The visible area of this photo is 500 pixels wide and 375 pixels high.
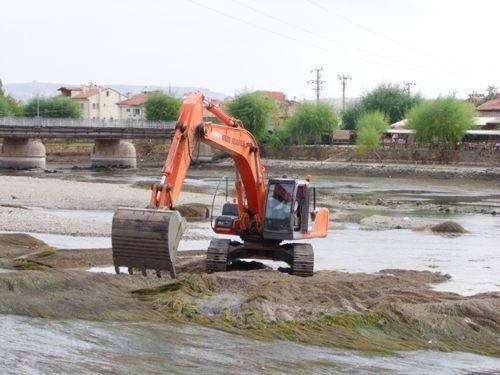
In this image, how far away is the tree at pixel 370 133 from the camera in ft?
367

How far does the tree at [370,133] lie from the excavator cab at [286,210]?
8939 cm

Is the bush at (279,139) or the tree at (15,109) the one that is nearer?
the bush at (279,139)

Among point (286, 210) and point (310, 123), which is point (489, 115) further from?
point (286, 210)

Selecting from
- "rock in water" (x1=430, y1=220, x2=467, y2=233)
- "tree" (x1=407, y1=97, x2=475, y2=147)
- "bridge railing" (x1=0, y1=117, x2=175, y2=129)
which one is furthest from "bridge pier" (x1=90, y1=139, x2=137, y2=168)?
"rock in water" (x1=430, y1=220, x2=467, y2=233)

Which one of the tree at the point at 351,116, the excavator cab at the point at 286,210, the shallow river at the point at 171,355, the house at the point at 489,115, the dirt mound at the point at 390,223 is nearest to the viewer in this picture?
the shallow river at the point at 171,355

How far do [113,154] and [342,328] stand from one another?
94004 mm

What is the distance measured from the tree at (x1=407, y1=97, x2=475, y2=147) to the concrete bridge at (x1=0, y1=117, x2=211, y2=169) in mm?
25003

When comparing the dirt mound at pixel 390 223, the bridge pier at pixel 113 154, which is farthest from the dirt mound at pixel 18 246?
the bridge pier at pixel 113 154

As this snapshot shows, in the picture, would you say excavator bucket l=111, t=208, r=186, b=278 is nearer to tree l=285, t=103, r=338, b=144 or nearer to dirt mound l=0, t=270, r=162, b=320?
dirt mound l=0, t=270, r=162, b=320

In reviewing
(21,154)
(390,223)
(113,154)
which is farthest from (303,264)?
(113,154)

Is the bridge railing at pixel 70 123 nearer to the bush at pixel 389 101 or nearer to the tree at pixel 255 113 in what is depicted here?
the tree at pixel 255 113

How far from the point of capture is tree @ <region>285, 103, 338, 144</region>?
127 meters

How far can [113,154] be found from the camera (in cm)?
10975

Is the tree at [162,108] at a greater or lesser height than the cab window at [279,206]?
greater
